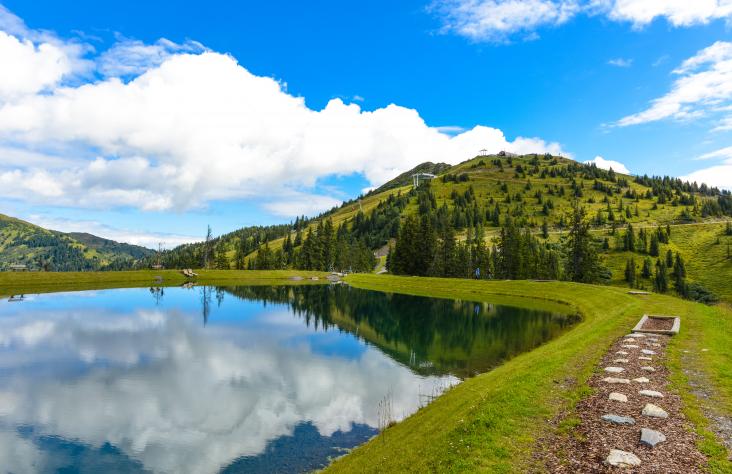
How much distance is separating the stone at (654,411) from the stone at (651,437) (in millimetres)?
1669

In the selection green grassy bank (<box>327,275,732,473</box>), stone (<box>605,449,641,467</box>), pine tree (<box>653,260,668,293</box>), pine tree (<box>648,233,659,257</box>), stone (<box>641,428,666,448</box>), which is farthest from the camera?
pine tree (<box>648,233,659,257</box>)

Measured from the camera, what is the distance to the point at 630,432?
40.3ft

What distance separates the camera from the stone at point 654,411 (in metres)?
13.5

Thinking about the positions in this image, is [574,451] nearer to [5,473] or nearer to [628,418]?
[628,418]

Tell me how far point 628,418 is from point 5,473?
23.8 metres

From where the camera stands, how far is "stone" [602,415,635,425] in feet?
42.8

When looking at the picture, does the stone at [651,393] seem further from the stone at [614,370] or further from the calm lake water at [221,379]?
the calm lake water at [221,379]

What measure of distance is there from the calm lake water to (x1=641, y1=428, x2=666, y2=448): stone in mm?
12111

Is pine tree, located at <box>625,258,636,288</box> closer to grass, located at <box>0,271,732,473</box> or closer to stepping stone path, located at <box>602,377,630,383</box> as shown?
grass, located at <box>0,271,732,473</box>

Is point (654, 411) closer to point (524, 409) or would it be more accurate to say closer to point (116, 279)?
point (524, 409)

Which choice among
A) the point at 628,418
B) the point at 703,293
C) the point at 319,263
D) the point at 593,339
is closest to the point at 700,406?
the point at 628,418

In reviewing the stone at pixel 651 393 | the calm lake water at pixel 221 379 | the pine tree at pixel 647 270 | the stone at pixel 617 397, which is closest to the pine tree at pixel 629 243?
the pine tree at pixel 647 270

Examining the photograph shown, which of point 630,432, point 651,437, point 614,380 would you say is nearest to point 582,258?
point 614,380

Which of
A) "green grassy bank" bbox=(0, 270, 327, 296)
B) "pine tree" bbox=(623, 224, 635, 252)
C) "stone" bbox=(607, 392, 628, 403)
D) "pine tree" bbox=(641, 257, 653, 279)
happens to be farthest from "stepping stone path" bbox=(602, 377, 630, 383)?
"pine tree" bbox=(623, 224, 635, 252)
